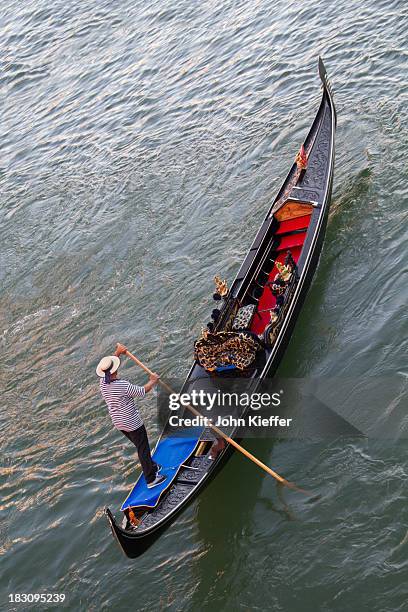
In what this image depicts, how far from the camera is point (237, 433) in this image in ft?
22.6

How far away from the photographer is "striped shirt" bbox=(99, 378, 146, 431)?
632 centimetres

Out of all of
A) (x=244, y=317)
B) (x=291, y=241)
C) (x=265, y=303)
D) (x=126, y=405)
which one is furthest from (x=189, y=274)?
(x=126, y=405)

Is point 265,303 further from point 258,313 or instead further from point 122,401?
point 122,401

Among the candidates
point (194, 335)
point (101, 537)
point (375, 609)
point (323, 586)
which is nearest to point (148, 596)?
point (101, 537)

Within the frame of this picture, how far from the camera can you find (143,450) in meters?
6.54

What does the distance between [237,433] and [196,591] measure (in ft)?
4.53

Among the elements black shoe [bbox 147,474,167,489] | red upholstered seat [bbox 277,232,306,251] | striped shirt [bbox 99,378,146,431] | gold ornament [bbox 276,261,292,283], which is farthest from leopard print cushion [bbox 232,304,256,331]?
black shoe [bbox 147,474,167,489]

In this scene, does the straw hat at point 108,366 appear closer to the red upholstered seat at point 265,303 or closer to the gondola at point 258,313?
the gondola at point 258,313

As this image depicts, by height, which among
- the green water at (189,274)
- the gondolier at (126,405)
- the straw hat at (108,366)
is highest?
the straw hat at (108,366)

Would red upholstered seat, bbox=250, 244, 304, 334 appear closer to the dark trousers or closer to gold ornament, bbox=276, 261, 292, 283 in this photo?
gold ornament, bbox=276, 261, 292, 283

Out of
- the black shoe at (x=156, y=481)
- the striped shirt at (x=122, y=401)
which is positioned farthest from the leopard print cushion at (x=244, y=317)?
the black shoe at (x=156, y=481)

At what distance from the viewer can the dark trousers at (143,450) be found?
21.4 feet

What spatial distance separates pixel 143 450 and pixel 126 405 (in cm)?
44

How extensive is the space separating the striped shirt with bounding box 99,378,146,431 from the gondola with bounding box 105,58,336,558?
0.55m
